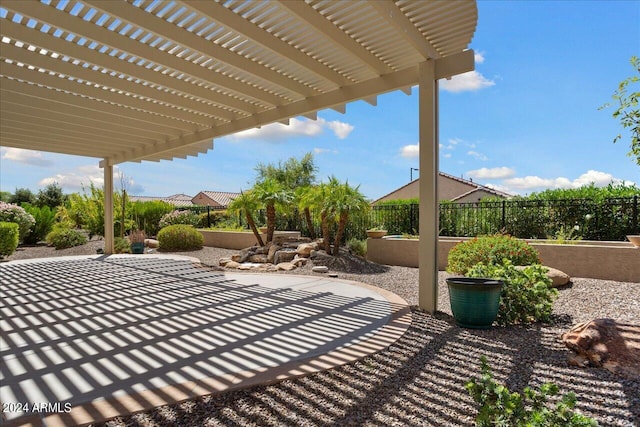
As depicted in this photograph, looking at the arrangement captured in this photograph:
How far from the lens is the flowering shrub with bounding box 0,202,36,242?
41.6 ft

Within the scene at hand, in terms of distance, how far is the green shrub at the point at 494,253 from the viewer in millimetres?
6164

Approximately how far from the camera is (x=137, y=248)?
1155cm

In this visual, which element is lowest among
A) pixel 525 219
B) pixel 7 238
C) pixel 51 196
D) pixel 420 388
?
pixel 420 388

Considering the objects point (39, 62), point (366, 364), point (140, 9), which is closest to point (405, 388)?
point (366, 364)

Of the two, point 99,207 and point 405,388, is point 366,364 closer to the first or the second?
Answer: point 405,388

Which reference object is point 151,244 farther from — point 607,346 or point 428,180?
point 607,346

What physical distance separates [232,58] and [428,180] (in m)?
2.93

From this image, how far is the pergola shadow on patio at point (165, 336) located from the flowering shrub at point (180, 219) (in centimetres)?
875

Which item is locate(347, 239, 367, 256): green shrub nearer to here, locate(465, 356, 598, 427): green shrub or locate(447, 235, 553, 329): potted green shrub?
locate(447, 235, 553, 329): potted green shrub

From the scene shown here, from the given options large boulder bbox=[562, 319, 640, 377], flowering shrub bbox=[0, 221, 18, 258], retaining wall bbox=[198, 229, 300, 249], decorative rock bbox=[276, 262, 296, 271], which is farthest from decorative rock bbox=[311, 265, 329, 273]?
flowering shrub bbox=[0, 221, 18, 258]

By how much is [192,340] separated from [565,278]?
5.87 m

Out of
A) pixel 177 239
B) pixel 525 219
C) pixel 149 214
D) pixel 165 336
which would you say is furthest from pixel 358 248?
pixel 149 214

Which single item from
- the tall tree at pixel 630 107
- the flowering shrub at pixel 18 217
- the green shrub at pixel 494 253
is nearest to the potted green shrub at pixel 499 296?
the green shrub at pixel 494 253

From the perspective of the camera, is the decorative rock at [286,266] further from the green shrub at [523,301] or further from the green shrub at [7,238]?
the green shrub at [7,238]
